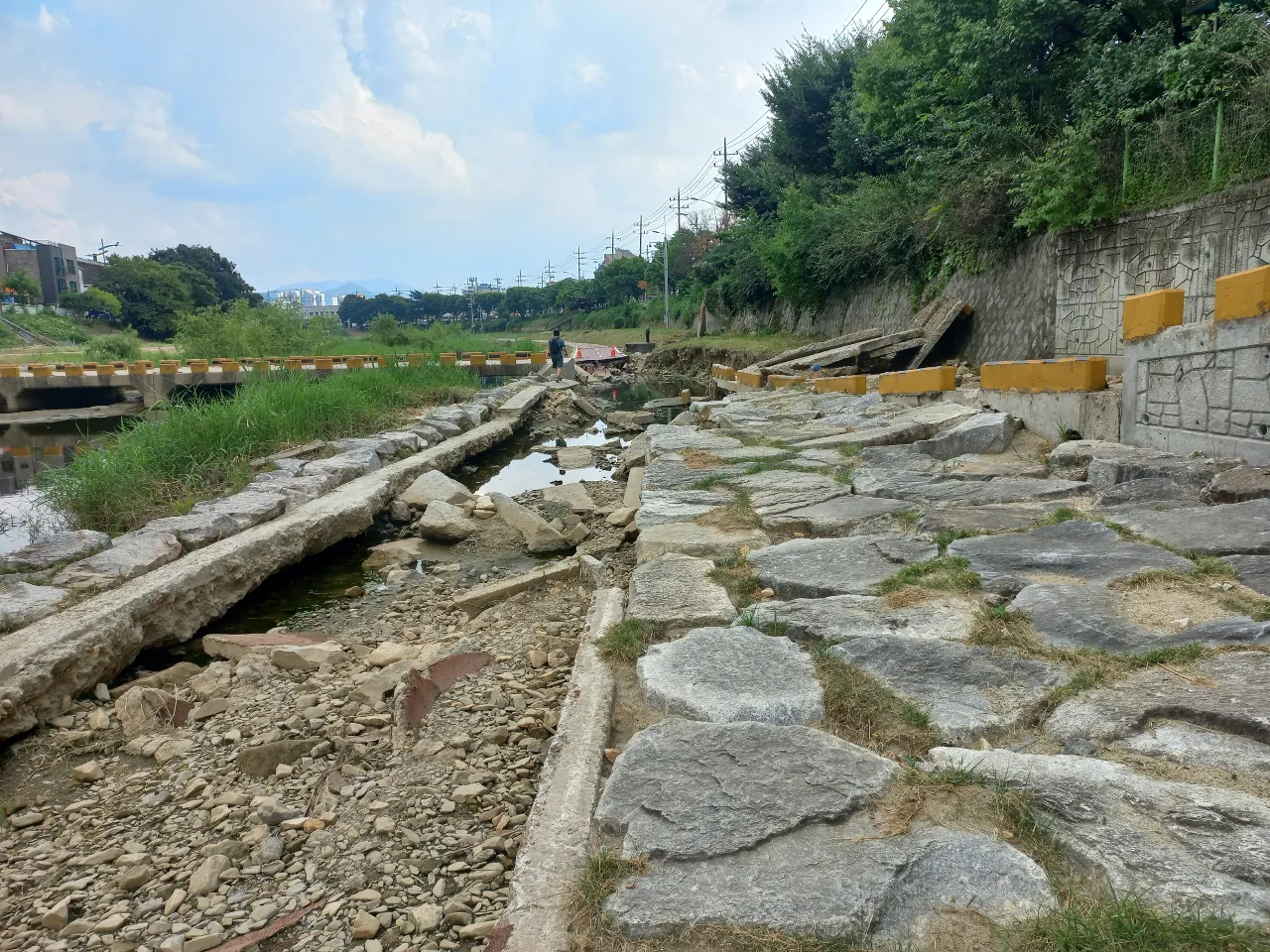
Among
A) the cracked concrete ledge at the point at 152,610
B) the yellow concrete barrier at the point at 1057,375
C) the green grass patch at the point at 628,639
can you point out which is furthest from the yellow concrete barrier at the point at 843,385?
the green grass patch at the point at 628,639

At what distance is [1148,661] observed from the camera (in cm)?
177

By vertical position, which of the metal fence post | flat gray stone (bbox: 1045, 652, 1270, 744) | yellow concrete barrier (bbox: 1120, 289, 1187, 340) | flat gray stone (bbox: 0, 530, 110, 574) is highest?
the metal fence post

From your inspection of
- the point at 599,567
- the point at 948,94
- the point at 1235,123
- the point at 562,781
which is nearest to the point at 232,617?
the point at 599,567

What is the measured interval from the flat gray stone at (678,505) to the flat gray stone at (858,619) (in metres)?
1.36

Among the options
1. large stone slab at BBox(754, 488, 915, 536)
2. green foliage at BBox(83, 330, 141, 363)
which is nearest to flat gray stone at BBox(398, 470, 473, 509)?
large stone slab at BBox(754, 488, 915, 536)

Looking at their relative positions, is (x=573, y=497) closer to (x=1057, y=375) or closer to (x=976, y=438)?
(x=976, y=438)

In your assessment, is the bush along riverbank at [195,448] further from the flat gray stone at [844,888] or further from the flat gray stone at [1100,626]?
the flat gray stone at [1100,626]

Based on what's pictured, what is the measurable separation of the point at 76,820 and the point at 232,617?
A: 189 centimetres

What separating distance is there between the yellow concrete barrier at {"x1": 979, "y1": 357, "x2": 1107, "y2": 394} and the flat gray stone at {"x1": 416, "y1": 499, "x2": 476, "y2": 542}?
382 centimetres

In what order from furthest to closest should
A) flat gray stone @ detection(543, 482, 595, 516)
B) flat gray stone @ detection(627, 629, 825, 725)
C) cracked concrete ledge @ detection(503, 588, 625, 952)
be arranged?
flat gray stone @ detection(543, 482, 595, 516)
flat gray stone @ detection(627, 629, 825, 725)
cracked concrete ledge @ detection(503, 588, 625, 952)

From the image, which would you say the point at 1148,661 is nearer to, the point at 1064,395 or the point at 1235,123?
the point at 1064,395

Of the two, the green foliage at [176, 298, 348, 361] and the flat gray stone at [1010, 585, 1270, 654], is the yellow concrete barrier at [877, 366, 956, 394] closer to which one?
the flat gray stone at [1010, 585, 1270, 654]

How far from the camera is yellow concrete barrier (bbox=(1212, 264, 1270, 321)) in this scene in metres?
3.12

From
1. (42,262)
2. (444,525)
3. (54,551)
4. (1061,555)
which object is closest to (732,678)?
(1061,555)
